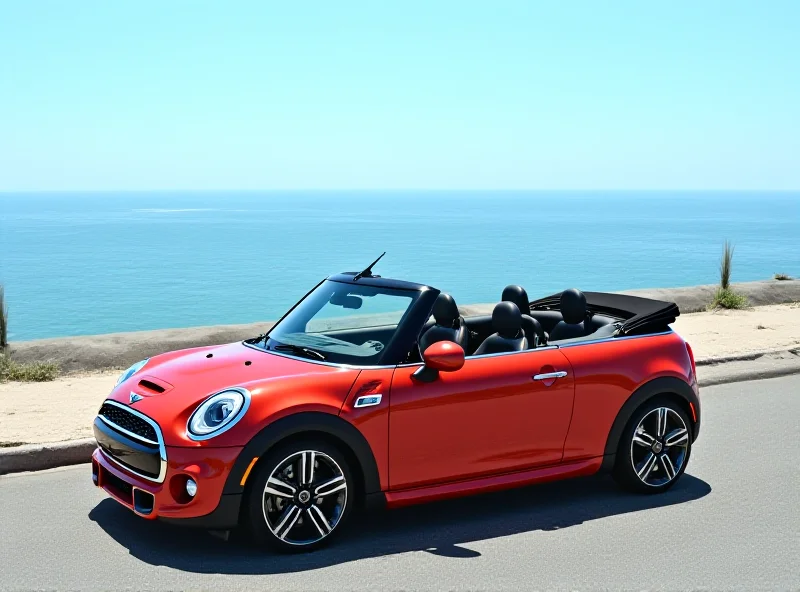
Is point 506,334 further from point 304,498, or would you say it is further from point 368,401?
point 304,498

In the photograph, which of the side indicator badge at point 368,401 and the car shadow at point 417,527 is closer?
the car shadow at point 417,527

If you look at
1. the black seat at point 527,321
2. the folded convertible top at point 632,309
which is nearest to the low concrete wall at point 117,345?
the folded convertible top at point 632,309

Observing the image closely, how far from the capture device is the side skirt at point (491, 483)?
19.0 feet

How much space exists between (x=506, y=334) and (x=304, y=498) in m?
1.87

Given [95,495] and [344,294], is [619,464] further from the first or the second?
[95,495]

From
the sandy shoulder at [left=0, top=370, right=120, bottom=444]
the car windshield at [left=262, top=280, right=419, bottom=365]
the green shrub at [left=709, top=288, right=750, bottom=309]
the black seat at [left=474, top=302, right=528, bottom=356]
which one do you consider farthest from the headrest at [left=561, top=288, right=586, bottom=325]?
the green shrub at [left=709, top=288, right=750, bottom=309]

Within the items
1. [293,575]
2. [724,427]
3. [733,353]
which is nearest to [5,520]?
[293,575]

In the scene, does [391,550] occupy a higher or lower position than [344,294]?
lower

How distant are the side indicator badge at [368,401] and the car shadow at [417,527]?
31.3 inches

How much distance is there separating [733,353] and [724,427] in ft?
11.5

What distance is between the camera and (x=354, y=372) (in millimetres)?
5730

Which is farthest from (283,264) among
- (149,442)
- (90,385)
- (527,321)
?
(149,442)

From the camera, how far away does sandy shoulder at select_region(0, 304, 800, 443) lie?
8.15 m

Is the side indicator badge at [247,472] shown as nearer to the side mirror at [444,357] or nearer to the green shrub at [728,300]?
the side mirror at [444,357]
